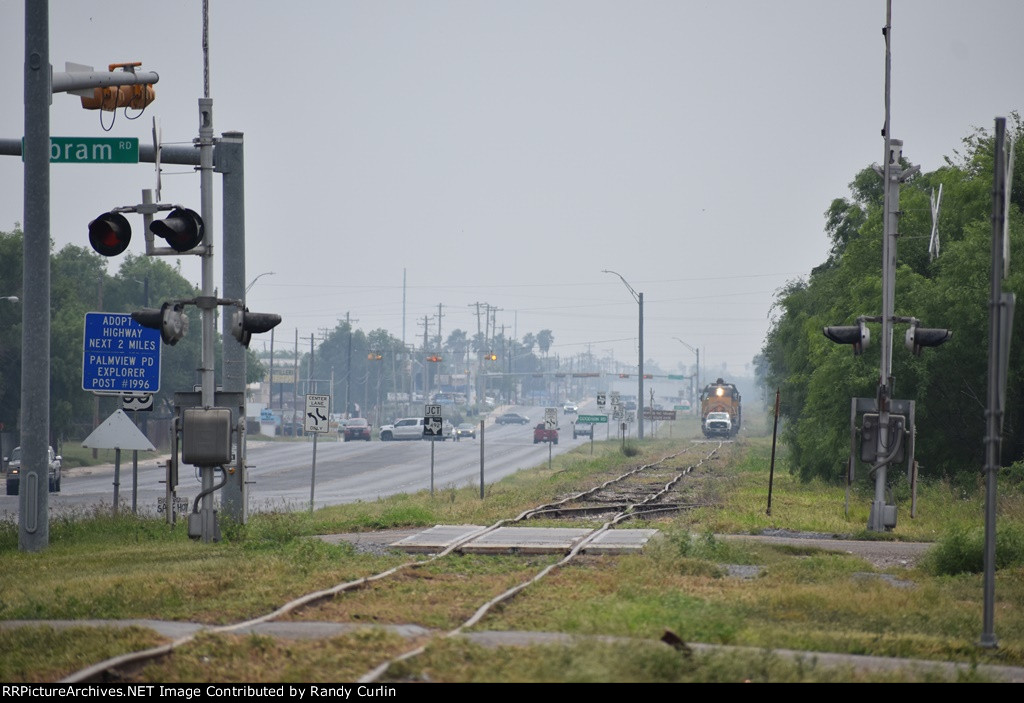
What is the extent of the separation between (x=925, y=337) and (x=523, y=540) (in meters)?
A: 7.47

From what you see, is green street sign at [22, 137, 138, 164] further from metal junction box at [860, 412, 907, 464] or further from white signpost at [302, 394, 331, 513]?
white signpost at [302, 394, 331, 513]

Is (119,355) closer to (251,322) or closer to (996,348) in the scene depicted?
(251,322)

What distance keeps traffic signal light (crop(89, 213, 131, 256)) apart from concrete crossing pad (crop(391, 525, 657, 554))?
5.90 m

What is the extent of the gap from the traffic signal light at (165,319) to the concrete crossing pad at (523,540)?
4.50m

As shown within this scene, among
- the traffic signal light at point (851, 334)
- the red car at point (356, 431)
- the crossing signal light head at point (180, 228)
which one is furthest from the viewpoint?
the red car at point (356, 431)

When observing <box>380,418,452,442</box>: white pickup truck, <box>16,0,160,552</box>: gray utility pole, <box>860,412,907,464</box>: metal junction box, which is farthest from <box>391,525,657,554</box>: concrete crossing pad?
<box>380,418,452,442</box>: white pickup truck

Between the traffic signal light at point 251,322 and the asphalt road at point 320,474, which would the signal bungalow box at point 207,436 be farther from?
the asphalt road at point 320,474

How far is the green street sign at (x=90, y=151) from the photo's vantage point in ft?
59.7

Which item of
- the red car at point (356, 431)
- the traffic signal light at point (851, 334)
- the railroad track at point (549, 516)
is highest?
the traffic signal light at point (851, 334)

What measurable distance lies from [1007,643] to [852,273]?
2769cm

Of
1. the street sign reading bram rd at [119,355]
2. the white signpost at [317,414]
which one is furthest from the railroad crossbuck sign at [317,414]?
the street sign reading bram rd at [119,355]

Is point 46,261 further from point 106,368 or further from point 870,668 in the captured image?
point 870,668

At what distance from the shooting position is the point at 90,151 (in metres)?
18.5
